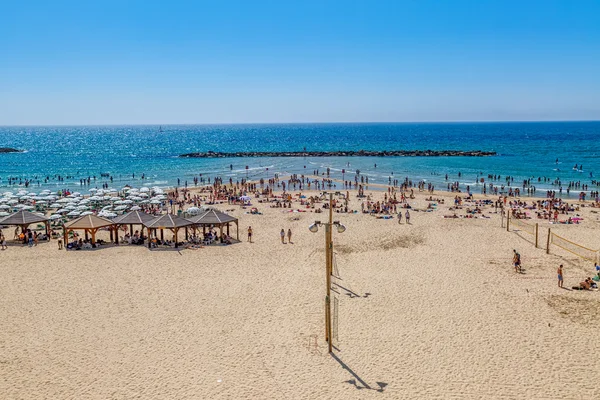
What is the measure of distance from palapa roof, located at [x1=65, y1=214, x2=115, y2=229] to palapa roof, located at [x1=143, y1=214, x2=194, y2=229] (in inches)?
78.7

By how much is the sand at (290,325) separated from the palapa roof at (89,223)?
4.20 feet

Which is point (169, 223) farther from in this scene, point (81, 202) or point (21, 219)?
point (81, 202)

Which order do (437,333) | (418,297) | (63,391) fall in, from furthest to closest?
(418,297) → (437,333) → (63,391)

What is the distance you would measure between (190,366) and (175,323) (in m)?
2.62

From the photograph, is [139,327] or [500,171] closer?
[139,327]

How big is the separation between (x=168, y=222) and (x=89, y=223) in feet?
12.3

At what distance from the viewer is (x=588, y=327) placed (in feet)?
43.5

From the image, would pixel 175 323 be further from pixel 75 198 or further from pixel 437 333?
pixel 75 198

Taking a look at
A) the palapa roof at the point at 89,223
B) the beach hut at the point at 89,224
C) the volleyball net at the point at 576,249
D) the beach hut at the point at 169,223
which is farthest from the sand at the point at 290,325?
the beach hut at the point at 169,223

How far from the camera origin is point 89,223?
2228cm

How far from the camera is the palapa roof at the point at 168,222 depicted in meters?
22.2

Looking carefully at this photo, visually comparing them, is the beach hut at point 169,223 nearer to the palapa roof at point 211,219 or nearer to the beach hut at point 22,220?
the palapa roof at point 211,219

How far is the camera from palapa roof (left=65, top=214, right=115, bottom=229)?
2205cm

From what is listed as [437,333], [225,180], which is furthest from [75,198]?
[437,333]
